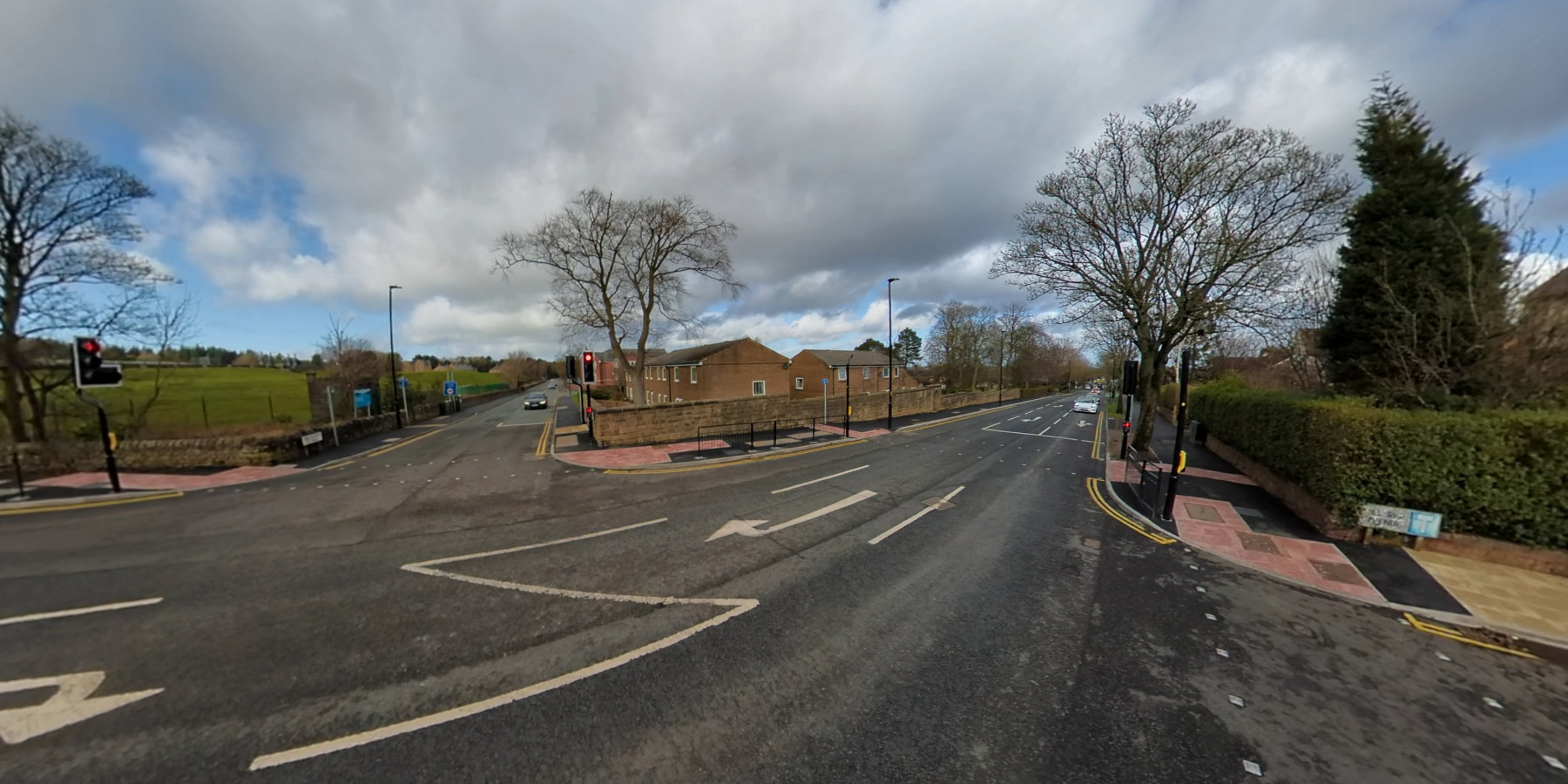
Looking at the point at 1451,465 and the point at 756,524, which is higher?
the point at 1451,465

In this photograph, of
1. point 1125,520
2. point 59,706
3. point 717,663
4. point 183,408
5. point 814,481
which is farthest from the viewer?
point 183,408

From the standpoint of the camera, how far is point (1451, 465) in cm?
729

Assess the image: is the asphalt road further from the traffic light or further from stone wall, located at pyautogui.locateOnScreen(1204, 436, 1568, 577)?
the traffic light

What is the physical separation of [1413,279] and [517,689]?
17.4m

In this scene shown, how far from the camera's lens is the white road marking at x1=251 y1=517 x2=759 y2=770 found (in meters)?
3.39

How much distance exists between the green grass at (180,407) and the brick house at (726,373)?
823 inches

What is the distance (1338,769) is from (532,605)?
751 cm

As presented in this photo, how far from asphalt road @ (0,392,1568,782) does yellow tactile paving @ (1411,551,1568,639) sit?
1347 mm

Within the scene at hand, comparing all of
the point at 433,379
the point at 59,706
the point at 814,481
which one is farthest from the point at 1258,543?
the point at 433,379

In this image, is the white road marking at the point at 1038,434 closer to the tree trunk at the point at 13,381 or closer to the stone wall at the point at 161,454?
the stone wall at the point at 161,454

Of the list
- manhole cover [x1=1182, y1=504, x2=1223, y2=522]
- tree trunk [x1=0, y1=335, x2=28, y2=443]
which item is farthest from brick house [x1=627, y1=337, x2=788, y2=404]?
manhole cover [x1=1182, y1=504, x2=1223, y2=522]

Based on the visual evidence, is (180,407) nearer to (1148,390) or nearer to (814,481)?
(814,481)

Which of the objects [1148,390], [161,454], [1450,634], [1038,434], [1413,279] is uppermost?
[1413,279]

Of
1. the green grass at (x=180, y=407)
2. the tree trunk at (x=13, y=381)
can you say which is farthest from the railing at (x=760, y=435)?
the tree trunk at (x=13, y=381)
